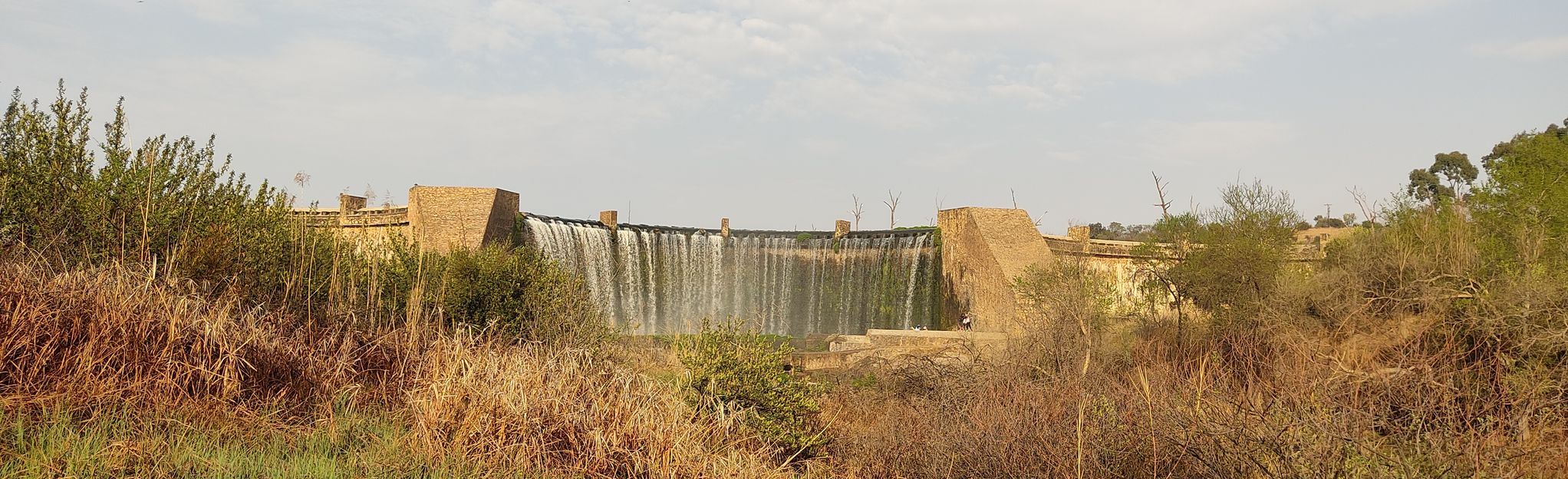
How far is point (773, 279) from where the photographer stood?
1200 inches

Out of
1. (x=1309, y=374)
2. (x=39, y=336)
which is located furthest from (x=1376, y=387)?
(x=39, y=336)

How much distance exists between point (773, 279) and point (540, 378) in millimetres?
22085

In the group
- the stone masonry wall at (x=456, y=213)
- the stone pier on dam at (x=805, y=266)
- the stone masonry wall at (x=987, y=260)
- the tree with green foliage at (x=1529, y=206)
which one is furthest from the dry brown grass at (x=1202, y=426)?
the stone masonry wall at (x=456, y=213)

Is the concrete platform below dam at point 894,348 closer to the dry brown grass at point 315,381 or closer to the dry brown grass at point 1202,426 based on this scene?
the dry brown grass at point 1202,426

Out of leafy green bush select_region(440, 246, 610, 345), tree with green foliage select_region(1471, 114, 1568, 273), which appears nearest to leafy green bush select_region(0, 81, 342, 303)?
leafy green bush select_region(440, 246, 610, 345)

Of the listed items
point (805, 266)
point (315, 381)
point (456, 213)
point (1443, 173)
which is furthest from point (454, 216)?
point (1443, 173)

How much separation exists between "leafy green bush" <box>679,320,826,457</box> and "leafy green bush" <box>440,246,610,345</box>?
3111 mm

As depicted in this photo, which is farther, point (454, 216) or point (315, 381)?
point (454, 216)

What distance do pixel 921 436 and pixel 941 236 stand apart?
1633 cm

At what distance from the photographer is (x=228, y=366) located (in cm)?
757

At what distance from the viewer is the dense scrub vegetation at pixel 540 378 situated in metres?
7.12

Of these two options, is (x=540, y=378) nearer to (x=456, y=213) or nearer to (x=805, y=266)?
(x=456, y=213)

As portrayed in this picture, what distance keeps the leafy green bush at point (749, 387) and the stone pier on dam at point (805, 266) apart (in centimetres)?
1257

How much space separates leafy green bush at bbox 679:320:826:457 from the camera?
11.5 meters
